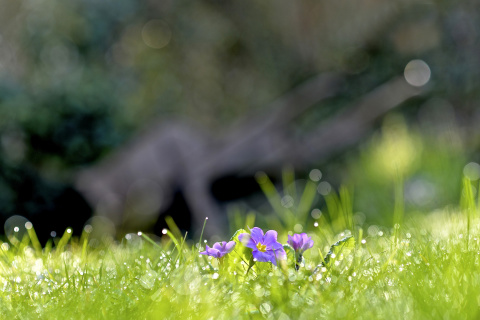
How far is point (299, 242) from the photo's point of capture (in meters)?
1.43

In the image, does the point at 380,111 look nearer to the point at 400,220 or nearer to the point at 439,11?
the point at 439,11

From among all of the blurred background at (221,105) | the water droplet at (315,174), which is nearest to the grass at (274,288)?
the blurred background at (221,105)

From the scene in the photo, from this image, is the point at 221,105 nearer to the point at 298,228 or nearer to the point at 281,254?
the point at 298,228

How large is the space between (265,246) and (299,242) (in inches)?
3.5

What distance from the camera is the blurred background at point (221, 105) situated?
5945 millimetres

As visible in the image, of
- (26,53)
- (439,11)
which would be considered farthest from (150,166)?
(439,11)

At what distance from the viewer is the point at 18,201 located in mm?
6074

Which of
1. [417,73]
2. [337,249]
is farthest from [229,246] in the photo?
[417,73]

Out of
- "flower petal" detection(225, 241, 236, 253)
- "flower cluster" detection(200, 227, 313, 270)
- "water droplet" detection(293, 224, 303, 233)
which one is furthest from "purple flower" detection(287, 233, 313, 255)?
"water droplet" detection(293, 224, 303, 233)

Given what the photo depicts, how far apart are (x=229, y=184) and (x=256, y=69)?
3458 mm

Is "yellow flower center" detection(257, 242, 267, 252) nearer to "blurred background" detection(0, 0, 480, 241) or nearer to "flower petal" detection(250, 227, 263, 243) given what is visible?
"flower petal" detection(250, 227, 263, 243)

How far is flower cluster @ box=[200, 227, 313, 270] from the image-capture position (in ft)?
4.58

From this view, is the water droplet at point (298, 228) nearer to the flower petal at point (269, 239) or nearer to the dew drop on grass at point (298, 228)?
the dew drop on grass at point (298, 228)

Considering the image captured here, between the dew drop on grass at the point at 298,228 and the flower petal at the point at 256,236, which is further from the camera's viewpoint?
the dew drop on grass at the point at 298,228
